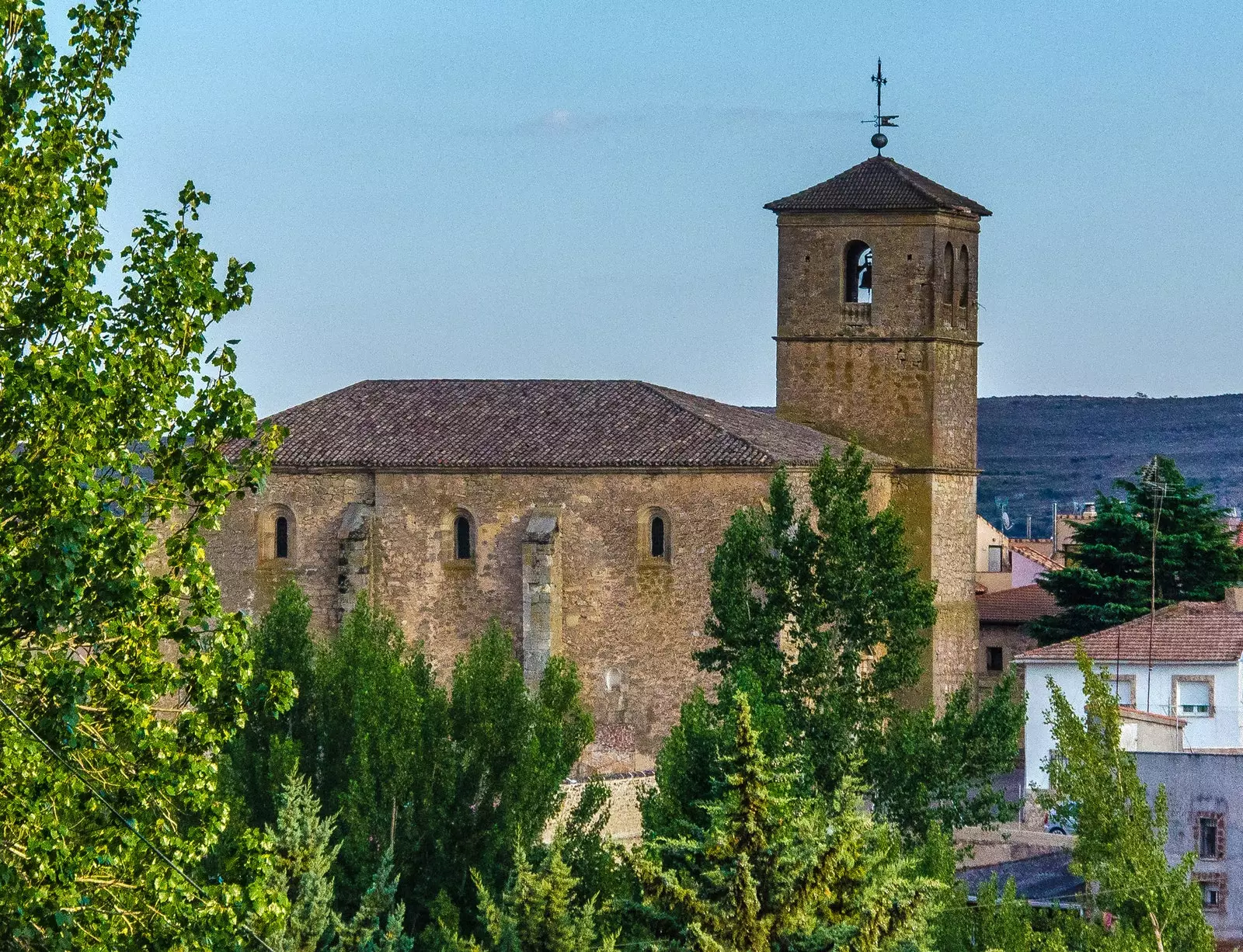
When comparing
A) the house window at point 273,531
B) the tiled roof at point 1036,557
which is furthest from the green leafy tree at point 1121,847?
the tiled roof at point 1036,557

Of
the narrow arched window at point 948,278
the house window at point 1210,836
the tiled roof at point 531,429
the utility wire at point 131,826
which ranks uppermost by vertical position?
the narrow arched window at point 948,278

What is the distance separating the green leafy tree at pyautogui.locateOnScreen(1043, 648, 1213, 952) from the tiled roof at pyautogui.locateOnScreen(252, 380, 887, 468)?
16471 millimetres

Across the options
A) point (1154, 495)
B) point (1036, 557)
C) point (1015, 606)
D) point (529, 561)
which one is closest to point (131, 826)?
point (529, 561)

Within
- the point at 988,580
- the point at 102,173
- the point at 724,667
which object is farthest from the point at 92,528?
the point at 988,580

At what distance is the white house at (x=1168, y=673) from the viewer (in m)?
37.7

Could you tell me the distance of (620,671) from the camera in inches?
1580

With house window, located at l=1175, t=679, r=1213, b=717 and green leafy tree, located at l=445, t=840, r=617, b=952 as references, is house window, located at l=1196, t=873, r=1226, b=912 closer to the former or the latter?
house window, located at l=1175, t=679, r=1213, b=717

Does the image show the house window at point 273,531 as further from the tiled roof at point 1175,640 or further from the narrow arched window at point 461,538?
the tiled roof at point 1175,640

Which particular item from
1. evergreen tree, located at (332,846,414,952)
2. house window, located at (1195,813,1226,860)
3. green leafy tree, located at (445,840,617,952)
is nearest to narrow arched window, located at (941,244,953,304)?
house window, located at (1195,813,1226,860)

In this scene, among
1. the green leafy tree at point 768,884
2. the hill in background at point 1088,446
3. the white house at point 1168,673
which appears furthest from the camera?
the hill in background at point 1088,446

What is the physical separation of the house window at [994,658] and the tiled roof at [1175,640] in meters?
9.39

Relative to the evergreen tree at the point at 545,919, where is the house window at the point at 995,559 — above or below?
Result: above

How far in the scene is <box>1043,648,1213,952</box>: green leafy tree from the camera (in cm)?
2239

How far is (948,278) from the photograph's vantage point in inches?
1756
